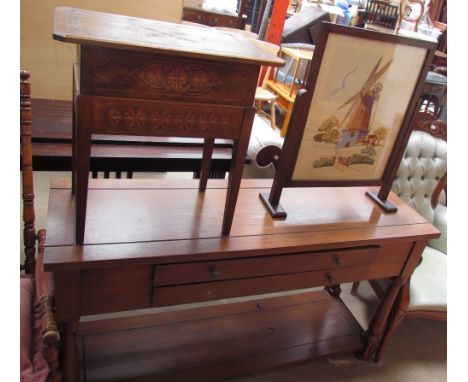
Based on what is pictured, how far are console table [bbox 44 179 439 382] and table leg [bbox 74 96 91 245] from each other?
0.06 meters

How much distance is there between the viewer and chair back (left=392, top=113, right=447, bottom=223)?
6.25 feet

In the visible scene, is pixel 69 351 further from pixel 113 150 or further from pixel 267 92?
pixel 267 92

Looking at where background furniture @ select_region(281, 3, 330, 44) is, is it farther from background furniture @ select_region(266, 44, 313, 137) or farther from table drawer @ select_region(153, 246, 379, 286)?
table drawer @ select_region(153, 246, 379, 286)

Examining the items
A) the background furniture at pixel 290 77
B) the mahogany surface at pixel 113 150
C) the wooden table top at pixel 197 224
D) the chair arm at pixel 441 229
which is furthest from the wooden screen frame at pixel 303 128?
the background furniture at pixel 290 77

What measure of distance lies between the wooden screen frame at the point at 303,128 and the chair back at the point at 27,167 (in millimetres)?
758

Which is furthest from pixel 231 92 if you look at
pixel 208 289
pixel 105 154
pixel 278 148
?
pixel 278 148

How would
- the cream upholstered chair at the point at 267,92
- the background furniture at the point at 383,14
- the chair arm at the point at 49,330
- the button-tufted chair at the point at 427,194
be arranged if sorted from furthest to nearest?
the cream upholstered chair at the point at 267,92, the background furniture at the point at 383,14, the button-tufted chair at the point at 427,194, the chair arm at the point at 49,330

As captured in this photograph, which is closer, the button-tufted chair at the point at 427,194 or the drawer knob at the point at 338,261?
the drawer knob at the point at 338,261

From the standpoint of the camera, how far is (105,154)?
5.60 feet

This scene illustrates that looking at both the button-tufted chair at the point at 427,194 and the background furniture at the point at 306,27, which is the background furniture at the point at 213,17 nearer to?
the background furniture at the point at 306,27

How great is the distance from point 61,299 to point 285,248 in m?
0.63

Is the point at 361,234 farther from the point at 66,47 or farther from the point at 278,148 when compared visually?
the point at 66,47

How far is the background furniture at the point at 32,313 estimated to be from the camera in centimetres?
99

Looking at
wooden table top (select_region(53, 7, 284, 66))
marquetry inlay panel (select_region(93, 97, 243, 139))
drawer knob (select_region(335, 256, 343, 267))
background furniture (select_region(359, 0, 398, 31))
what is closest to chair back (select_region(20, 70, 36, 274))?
wooden table top (select_region(53, 7, 284, 66))
